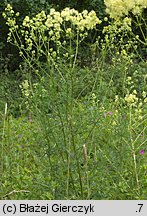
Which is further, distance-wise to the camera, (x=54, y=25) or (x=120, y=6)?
(x=120, y=6)

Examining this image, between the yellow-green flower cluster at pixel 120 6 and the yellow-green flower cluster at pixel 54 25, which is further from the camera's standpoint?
the yellow-green flower cluster at pixel 120 6

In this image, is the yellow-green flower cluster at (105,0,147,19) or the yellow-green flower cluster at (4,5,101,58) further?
the yellow-green flower cluster at (105,0,147,19)

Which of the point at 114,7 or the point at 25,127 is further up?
the point at 114,7

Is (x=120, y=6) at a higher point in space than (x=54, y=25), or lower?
higher

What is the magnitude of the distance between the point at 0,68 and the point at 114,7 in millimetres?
5626

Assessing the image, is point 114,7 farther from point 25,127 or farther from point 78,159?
point 25,127

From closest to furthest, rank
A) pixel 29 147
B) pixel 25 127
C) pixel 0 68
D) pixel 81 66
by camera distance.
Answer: pixel 29 147, pixel 25 127, pixel 0 68, pixel 81 66

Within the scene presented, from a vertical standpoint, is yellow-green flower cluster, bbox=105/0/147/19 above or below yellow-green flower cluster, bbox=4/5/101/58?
above

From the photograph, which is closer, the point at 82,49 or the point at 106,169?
the point at 106,169

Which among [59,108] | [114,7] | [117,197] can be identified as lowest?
[117,197]

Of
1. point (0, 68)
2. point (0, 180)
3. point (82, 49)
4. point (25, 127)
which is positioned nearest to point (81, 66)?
point (82, 49)

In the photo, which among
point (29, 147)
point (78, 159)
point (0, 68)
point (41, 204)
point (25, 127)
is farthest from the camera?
point (0, 68)

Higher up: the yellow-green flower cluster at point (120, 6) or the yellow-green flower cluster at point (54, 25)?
the yellow-green flower cluster at point (120, 6)

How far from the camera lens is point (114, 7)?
3428 millimetres
